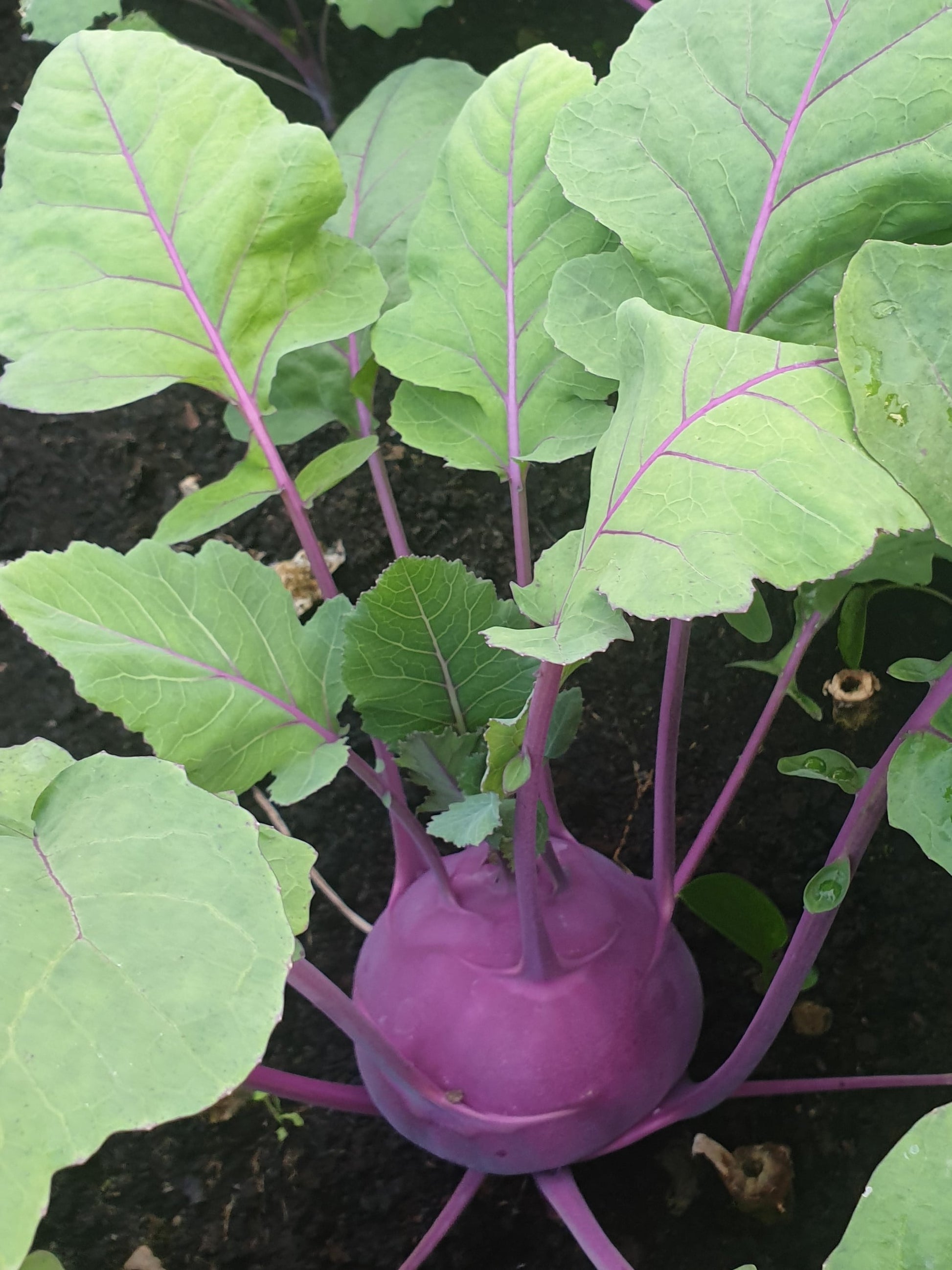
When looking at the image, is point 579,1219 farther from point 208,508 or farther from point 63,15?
point 63,15

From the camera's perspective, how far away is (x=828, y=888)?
464 millimetres

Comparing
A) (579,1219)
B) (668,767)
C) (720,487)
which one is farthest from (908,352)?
(579,1219)

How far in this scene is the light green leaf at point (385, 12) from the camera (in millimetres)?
676

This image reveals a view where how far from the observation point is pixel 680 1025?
1.99 feet

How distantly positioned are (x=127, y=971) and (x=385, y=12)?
0.67m

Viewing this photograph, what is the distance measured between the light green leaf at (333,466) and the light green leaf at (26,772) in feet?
0.70

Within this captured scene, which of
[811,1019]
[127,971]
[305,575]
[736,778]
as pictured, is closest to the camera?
[127,971]

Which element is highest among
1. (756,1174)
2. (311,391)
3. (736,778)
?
(311,391)

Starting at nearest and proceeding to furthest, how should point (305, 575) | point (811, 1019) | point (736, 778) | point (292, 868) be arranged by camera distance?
1. point (292, 868)
2. point (736, 778)
3. point (811, 1019)
4. point (305, 575)

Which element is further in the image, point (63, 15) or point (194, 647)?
point (63, 15)

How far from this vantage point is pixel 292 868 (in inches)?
15.9

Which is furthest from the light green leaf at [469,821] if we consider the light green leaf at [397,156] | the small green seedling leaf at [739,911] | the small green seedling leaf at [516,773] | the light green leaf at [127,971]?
the light green leaf at [397,156]

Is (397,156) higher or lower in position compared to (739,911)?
higher

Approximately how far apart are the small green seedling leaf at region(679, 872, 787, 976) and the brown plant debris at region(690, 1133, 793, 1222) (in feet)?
0.49
